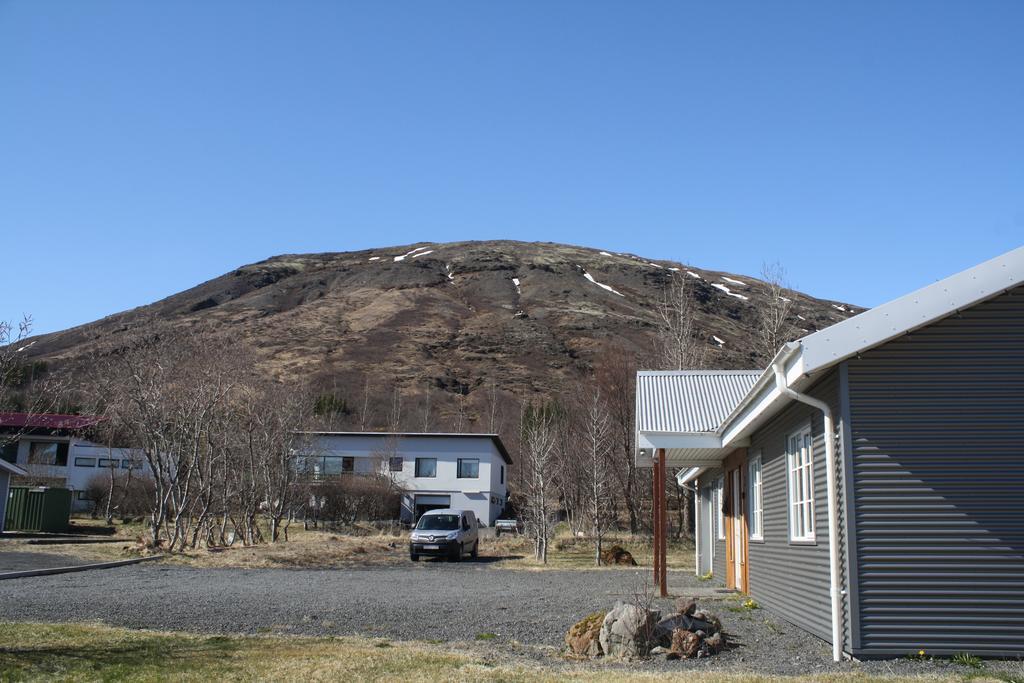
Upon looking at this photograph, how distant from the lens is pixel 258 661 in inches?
306

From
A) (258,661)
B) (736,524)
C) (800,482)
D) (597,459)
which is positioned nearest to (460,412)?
(597,459)

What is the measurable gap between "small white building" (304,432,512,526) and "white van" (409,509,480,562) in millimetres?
21532

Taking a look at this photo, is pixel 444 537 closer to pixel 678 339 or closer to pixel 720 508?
pixel 720 508

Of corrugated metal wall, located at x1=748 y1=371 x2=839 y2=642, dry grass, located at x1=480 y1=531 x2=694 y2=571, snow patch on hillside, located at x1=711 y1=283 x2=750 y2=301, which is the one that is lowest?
dry grass, located at x1=480 y1=531 x2=694 y2=571

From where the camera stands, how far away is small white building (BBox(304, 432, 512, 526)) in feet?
170

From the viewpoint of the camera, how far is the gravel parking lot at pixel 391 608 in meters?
8.64

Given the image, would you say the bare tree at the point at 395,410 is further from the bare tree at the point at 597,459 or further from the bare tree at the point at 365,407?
the bare tree at the point at 597,459

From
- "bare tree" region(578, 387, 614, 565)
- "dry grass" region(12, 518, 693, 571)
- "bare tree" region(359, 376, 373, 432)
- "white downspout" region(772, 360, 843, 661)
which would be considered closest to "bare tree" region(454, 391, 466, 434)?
"bare tree" region(359, 376, 373, 432)

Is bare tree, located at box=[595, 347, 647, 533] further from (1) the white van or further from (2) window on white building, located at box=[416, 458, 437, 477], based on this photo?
(2) window on white building, located at box=[416, 458, 437, 477]

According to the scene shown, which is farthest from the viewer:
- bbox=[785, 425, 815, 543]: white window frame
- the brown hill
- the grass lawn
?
the brown hill

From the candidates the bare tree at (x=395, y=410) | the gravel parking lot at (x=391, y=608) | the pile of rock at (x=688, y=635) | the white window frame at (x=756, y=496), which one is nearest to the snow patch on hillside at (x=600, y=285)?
the bare tree at (x=395, y=410)

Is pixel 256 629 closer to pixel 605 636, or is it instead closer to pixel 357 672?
pixel 357 672

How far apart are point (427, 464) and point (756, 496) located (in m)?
40.4

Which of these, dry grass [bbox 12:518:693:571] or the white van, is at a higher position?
the white van
